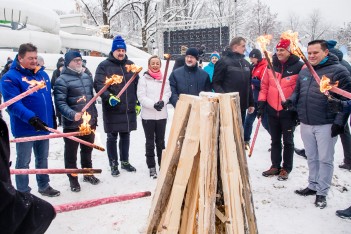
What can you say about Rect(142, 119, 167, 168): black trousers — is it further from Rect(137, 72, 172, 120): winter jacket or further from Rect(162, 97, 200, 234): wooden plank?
Rect(162, 97, 200, 234): wooden plank

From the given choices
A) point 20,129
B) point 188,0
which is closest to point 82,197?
point 20,129

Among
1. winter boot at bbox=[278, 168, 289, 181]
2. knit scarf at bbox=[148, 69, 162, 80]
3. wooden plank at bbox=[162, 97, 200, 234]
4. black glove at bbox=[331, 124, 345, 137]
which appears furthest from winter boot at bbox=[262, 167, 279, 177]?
wooden plank at bbox=[162, 97, 200, 234]

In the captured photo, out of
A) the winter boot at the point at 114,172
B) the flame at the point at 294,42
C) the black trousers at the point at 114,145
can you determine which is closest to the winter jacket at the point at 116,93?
the black trousers at the point at 114,145

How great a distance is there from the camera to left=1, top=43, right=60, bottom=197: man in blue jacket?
3.44 meters

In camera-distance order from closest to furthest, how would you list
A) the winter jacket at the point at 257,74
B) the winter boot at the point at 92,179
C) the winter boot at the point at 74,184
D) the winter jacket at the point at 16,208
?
the winter jacket at the point at 16,208 → the winter boot at the point at 74,184 → the winter boot at the point at 92,179 → the winter jacket at the point at 257,74

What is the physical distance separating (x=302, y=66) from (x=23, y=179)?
12.7 ft

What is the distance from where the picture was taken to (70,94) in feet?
13.2

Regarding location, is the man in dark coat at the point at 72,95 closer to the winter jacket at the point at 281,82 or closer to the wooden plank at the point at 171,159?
the wooden plank at the point at 171,159

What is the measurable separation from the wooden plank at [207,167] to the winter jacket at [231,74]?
279cm

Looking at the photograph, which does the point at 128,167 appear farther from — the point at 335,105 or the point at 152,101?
the point at 335,105

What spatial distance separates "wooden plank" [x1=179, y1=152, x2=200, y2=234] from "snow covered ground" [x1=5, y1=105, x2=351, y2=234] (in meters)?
1.12

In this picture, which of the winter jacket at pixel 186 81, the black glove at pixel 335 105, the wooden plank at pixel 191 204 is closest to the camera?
the wooden plank at pixel 191 204

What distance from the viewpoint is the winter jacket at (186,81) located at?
180 inches

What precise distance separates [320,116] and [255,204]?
4.23 feet
